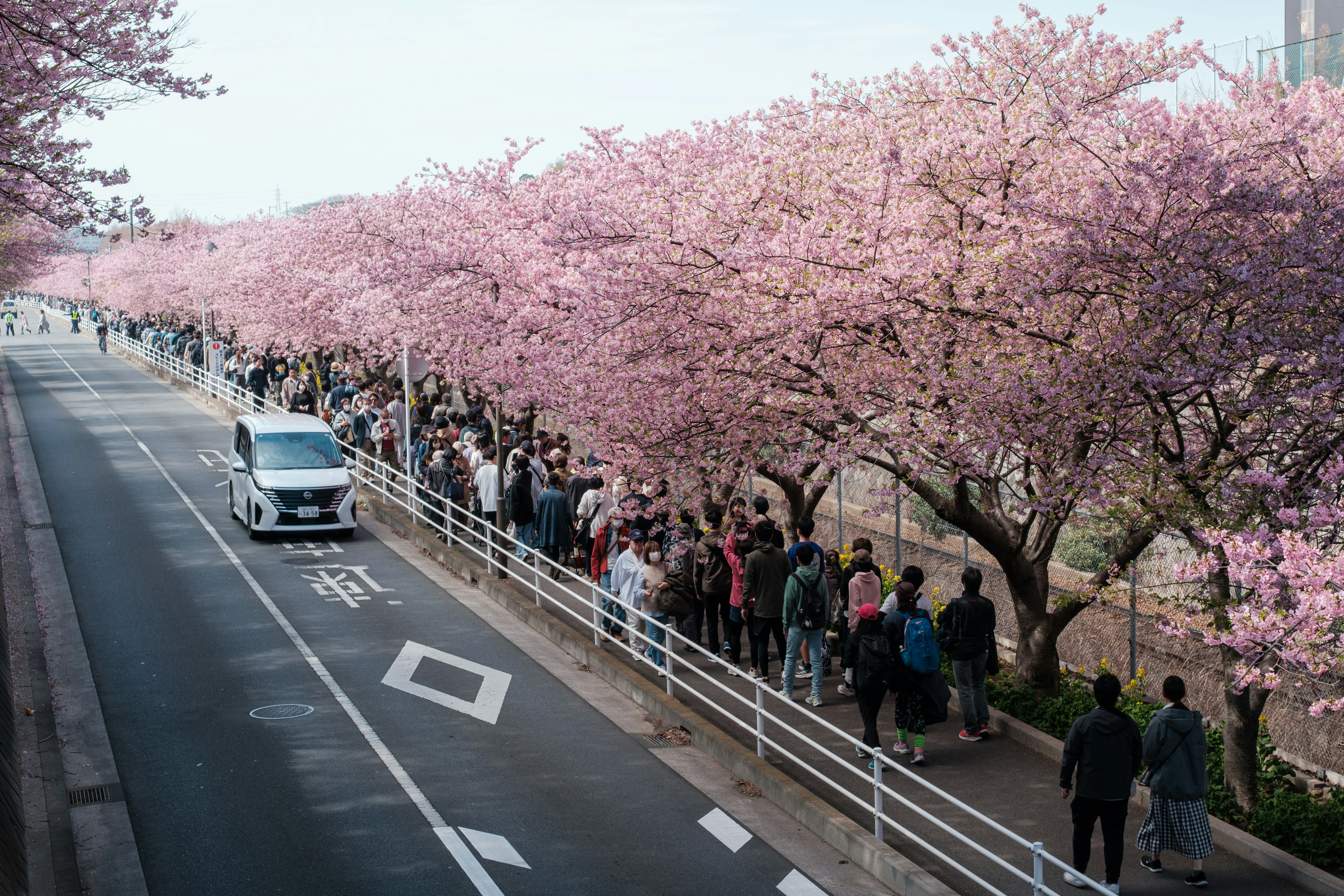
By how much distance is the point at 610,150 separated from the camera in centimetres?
2017

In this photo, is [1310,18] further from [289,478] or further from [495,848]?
[495,848]

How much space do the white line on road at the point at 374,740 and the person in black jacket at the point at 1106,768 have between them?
13.9ft

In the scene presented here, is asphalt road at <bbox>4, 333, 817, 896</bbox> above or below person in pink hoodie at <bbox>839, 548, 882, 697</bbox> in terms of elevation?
below

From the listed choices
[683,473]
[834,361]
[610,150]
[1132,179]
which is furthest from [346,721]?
[610,150]

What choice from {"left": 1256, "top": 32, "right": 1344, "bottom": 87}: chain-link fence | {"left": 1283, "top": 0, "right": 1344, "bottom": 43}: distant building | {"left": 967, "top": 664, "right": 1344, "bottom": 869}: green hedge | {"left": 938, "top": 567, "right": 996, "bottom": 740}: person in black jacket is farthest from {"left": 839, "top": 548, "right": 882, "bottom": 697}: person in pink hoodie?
{"left": 1283, "top": 0, "right": 1344, "bottom": 43}: distant building

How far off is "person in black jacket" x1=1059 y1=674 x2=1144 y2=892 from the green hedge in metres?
1.41

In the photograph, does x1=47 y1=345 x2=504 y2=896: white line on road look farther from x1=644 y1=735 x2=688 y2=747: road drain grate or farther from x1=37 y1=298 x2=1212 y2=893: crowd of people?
x1=37 y1=298 x2=1212 y2=893: crowd of people

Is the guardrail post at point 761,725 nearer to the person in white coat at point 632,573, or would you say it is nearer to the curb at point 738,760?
the curb at point 738,760

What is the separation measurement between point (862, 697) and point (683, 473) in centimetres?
319

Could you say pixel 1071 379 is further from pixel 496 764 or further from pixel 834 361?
pixel 496 764

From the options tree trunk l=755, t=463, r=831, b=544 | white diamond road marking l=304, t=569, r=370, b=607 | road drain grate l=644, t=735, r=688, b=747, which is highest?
tree trunk l=755, t=463, r=831, b=544

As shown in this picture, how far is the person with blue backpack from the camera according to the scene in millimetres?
11312

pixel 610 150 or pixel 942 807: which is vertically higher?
pixel 610 150

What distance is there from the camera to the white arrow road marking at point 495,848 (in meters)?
9.57
